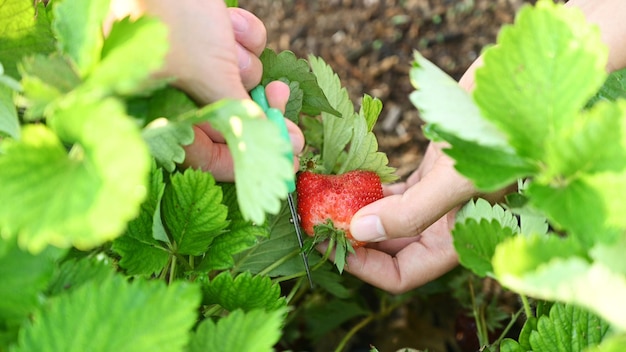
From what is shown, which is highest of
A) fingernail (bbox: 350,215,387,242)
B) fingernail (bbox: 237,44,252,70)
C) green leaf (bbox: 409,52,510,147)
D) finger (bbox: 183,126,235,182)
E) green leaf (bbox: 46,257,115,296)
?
green leaf (bbox: 409,52,510,147)

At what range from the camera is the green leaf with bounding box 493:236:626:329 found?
353 mm

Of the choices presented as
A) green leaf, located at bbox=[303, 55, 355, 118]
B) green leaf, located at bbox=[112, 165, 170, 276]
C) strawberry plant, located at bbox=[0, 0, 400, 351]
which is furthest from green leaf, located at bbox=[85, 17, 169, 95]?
green leaf, located at bbox=[303, 55, 355, 118]

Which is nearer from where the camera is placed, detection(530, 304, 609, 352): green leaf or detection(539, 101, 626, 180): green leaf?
detection(539, 101, 626, 180): green leaf

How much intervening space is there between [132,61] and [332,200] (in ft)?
Result: 1.42

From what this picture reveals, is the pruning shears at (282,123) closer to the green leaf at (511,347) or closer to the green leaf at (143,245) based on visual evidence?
the green leaf at (143,245)

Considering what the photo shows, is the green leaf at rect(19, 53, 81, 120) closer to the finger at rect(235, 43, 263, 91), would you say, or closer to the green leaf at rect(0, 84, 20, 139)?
the green leaf at rect(0, 84, 20, 139)

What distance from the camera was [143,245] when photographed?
24.9 inches

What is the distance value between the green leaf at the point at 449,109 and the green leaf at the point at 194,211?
225 mm

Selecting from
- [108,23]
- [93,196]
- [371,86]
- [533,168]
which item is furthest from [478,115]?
[371,86]

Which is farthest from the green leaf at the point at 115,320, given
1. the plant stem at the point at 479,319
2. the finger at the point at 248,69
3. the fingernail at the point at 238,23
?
the plant stem at the point at 479,319

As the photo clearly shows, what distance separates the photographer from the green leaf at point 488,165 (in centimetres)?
44

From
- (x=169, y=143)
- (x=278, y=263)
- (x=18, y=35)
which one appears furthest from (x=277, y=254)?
(x=18, y=35)

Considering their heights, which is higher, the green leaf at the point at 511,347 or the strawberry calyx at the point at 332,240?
the green leaf at the point at 511,347

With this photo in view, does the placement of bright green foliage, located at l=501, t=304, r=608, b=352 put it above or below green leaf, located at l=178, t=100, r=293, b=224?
below
